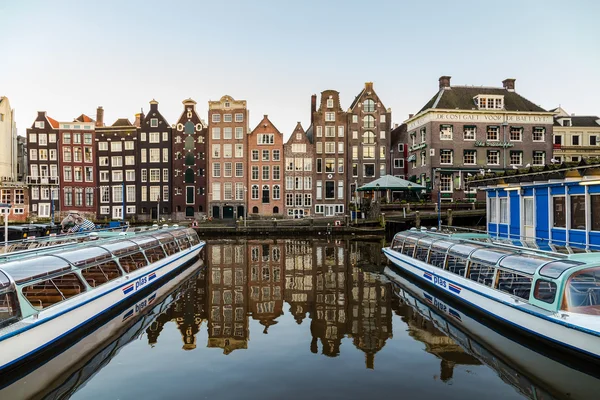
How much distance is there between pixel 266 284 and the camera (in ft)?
66.4

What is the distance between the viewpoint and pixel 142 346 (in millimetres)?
12133

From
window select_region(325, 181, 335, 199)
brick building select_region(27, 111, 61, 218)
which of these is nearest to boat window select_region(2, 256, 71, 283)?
window select_region(325, 181, 335, 199)

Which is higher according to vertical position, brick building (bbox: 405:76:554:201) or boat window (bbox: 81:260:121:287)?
brick building (bbox: 405:76:554:201)

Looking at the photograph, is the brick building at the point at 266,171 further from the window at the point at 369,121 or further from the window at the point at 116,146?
the window at the point at 116,146

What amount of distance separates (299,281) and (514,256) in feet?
33.7

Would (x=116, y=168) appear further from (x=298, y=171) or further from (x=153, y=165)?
(x=298, y=171)

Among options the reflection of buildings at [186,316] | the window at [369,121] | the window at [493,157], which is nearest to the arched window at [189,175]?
the window at [369,121]

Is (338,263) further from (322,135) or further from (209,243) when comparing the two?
(322,135)

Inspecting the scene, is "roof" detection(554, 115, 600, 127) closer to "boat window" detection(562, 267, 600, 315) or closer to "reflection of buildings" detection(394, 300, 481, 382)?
"reflection of buildings" detection(394, 300, 481, 382)

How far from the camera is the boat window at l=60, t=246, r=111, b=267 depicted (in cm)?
1402

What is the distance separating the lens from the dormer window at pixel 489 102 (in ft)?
174

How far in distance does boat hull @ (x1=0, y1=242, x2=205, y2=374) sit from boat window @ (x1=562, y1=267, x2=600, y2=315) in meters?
13.1

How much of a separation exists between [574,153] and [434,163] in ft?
74.7

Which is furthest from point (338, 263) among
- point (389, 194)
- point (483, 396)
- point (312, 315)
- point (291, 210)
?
point (291, 210)
